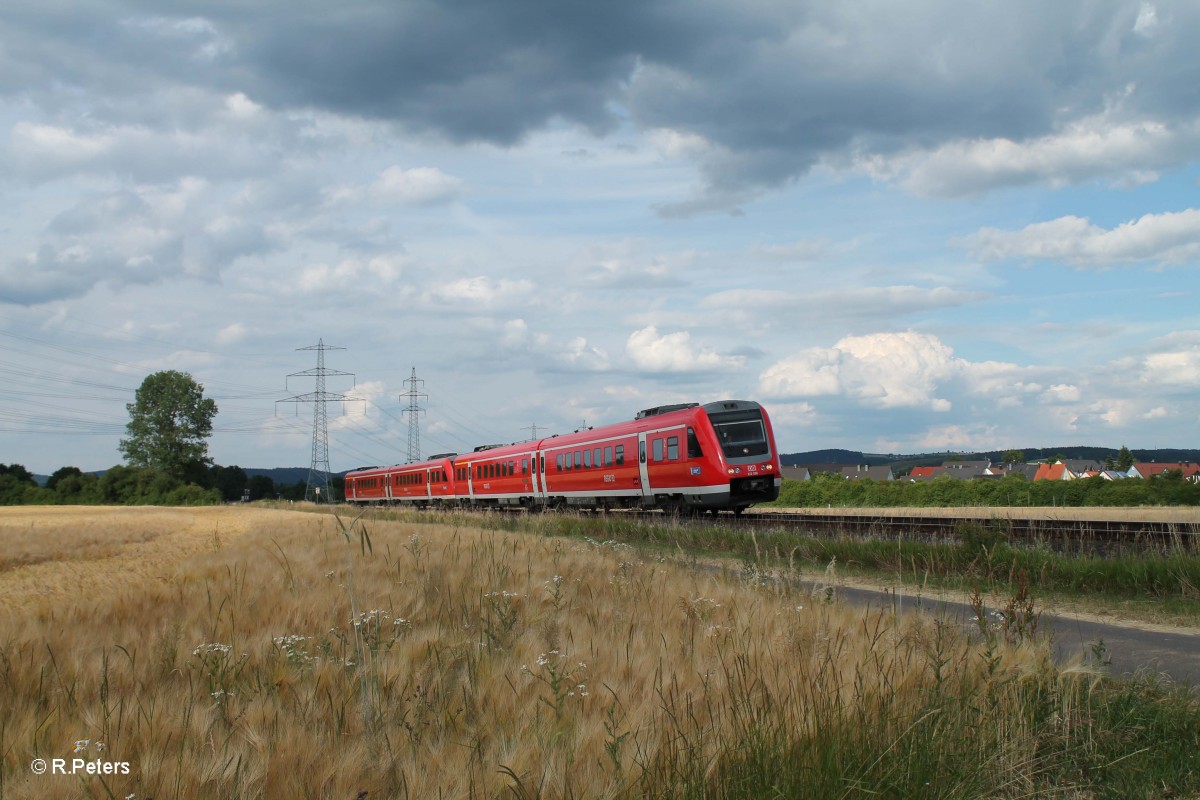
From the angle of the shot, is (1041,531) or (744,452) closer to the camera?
(1041,531)

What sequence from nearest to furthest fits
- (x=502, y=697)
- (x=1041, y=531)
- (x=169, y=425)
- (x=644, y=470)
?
(x=502, y=697) < (x=1041, y=531) < (x=644, y=470) < (x=169, y=425)

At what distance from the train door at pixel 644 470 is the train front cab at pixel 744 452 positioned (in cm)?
314

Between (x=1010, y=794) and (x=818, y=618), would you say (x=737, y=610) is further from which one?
(x=1010, y=794)

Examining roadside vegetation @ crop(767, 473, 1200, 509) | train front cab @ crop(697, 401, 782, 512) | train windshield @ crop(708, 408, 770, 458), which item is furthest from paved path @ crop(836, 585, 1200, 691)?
roadside vegetation @ crop(767, 473, 1200, 509)

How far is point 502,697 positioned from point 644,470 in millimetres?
26439

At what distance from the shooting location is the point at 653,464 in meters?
30.5

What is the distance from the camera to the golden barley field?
3.67m

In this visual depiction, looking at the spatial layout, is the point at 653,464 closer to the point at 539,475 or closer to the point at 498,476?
the point at 539,475

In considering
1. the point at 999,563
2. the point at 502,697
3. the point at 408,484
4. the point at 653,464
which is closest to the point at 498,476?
the point at 653,464

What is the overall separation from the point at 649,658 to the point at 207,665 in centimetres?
246

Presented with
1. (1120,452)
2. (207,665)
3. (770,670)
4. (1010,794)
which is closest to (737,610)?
(770,670)

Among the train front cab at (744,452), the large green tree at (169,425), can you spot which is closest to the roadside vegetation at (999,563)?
the train front cab at (744,452)

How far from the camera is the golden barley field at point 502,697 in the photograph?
3.67 meters

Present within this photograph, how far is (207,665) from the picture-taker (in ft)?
16.8
